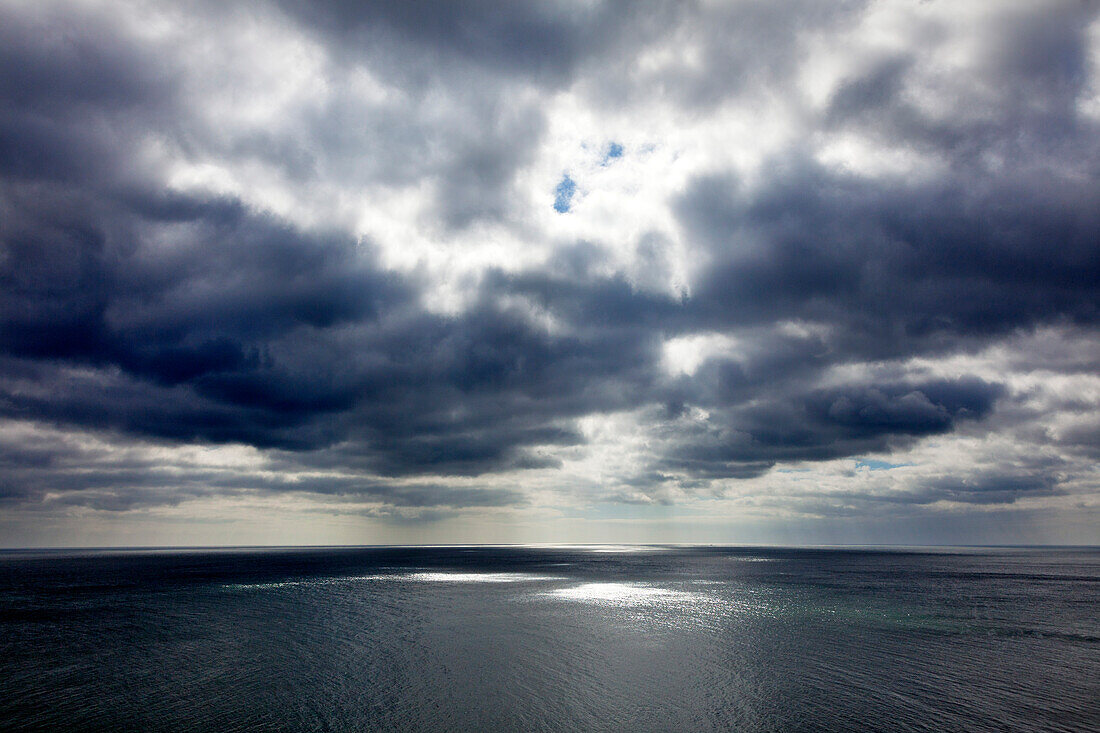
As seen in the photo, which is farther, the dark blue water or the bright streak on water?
the bright streak on water

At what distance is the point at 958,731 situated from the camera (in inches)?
1137

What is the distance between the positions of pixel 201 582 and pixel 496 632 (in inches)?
3505

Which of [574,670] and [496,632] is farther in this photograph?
[496,632]

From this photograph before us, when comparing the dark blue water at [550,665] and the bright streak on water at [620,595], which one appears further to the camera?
the bright streak on water at [620,595]

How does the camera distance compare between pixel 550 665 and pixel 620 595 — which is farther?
pixel 620 595

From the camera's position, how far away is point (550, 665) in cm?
4253

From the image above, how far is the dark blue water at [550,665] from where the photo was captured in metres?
31.2

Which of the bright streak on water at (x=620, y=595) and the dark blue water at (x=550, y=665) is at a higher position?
the dark blue water at (x=550, y=665)

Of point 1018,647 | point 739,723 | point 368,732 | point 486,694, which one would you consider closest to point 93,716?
point 368,732

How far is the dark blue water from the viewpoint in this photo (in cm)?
3116

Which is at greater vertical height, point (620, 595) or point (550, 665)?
point (550, 665)

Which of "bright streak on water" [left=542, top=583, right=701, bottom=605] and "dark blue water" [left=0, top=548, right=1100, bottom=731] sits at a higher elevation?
"dark blue water" [left=0, top=548, right=1100, bottom=731]

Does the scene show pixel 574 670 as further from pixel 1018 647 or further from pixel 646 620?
pixel 1018 647

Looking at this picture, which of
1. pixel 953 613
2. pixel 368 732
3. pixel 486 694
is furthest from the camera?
pixel 953 613
